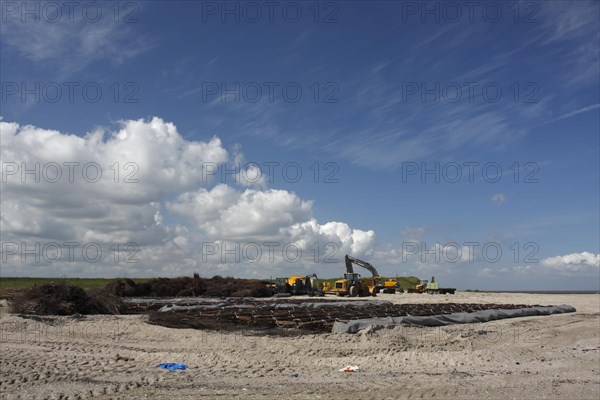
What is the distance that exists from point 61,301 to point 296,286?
85.9 feet

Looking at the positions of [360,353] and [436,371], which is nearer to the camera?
[436,371]

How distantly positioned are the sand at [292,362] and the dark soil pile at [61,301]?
2315mm

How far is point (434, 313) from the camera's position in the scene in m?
21.2

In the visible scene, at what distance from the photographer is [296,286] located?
44812 millimetres

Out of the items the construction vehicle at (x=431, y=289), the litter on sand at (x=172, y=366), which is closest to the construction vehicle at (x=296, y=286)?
the construction vehicle at (x=431, y=289)

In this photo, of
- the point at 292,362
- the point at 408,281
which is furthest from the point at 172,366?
the point at 408,281

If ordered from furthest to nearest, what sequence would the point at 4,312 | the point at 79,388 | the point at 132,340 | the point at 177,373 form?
the point at 4,312
the point at 132,340
the point at 177,373
the point at 79,388

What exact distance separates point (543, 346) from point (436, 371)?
587 cm

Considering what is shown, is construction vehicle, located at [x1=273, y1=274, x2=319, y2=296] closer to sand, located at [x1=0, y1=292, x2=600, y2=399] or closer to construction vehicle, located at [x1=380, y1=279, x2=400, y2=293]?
construction vehicle, located at [x1=380, y1=279, x2=400, y2=293]

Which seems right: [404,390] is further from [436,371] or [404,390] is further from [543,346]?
[543,346]

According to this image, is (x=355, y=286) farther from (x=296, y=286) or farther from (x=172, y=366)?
(x=172, y=366)

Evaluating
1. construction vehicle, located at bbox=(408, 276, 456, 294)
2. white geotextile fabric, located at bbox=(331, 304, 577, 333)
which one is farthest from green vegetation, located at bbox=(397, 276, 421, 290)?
white geotextile fabric, located at bbox=(331, 304, 577, 333)

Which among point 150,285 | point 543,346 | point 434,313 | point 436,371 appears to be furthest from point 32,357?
point 150,285

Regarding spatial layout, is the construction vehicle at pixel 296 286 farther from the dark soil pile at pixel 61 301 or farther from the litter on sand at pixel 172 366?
the litter on sand at pixel 172 366
